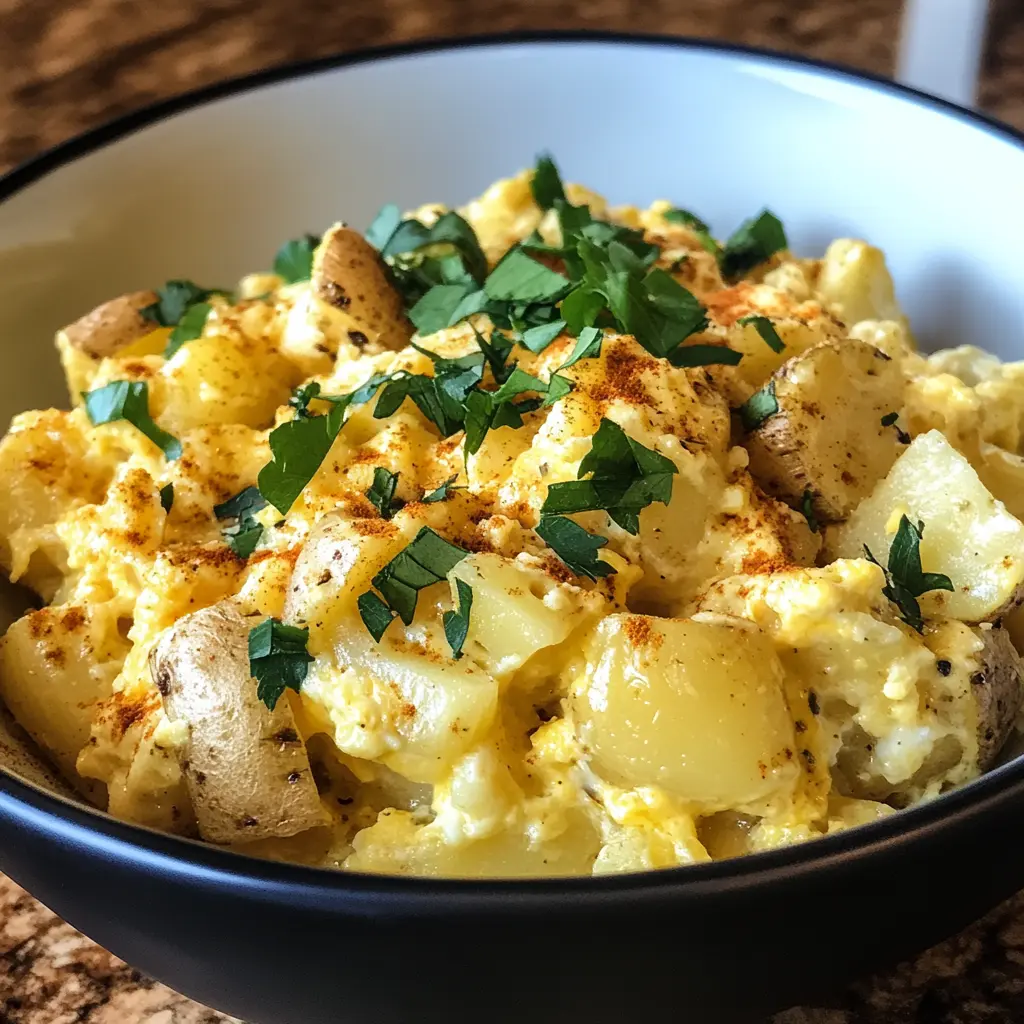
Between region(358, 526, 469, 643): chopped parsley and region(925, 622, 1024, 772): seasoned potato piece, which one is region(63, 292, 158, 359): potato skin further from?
region(925, 622, 1024, 772): seasoned potato piece

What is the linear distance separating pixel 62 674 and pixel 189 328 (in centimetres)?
57

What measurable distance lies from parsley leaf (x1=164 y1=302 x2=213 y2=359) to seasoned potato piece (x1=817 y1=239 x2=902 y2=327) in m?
0.83

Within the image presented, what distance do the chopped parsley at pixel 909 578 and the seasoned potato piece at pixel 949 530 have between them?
0.05 feet

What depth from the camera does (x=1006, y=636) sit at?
4.11 ft

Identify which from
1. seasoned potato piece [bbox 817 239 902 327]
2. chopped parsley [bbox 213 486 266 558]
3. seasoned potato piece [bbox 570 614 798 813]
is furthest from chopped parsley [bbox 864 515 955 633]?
chopped parsley [bbox 213 486 266 558]

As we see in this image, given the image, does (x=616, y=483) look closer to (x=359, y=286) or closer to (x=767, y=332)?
(x=767, y=332)

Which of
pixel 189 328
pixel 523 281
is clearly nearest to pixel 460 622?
pixel 523 281

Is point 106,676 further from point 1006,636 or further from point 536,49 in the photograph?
point 536,49

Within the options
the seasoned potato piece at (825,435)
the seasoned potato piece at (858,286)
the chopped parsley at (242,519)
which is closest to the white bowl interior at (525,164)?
the seasoned potato piece at (858,286)

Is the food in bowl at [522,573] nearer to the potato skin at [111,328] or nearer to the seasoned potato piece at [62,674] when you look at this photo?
the seasoned potato piece at [62,674]

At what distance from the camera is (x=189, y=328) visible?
→ 5.60 ft

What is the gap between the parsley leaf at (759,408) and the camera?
1349 millimetres

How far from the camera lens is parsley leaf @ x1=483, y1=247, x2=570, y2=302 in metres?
1.48

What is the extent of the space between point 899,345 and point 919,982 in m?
0.75
